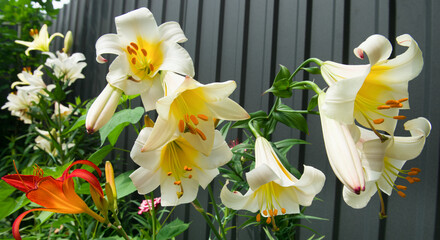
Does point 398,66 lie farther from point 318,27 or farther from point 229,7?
point 229,7

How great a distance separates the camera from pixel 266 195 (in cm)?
53

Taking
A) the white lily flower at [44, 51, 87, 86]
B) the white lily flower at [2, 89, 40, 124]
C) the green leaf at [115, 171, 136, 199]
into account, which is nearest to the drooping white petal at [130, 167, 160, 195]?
the green leaf at [115, 171, 136, 199]

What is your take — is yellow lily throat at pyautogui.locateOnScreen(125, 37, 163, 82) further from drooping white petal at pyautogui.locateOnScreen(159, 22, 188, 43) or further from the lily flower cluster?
the lily flower cluster

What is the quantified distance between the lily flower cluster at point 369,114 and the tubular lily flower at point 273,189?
5 centimetres

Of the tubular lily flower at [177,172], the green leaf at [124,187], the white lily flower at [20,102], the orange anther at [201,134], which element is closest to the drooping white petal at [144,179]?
the tubular lily flower at [177,172]

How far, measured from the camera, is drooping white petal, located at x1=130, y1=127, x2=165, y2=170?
40cm

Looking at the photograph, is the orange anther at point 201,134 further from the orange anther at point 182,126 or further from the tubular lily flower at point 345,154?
the tubular lily flower at point 345,154

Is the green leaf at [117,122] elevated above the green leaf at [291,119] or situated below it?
below

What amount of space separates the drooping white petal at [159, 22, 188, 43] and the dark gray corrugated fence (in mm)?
444

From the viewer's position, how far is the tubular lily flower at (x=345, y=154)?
0.31m

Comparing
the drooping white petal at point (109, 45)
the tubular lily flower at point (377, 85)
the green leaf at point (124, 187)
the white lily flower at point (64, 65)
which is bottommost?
the green leaf at point (124, 187)

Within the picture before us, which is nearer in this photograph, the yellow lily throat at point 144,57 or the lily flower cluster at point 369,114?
the lily flower cluster at point 369,114

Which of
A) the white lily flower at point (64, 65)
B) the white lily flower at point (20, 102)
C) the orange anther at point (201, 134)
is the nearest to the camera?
the orange anther at point (201, 134)

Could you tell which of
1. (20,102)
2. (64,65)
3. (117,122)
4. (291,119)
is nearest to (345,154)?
(291,119)
